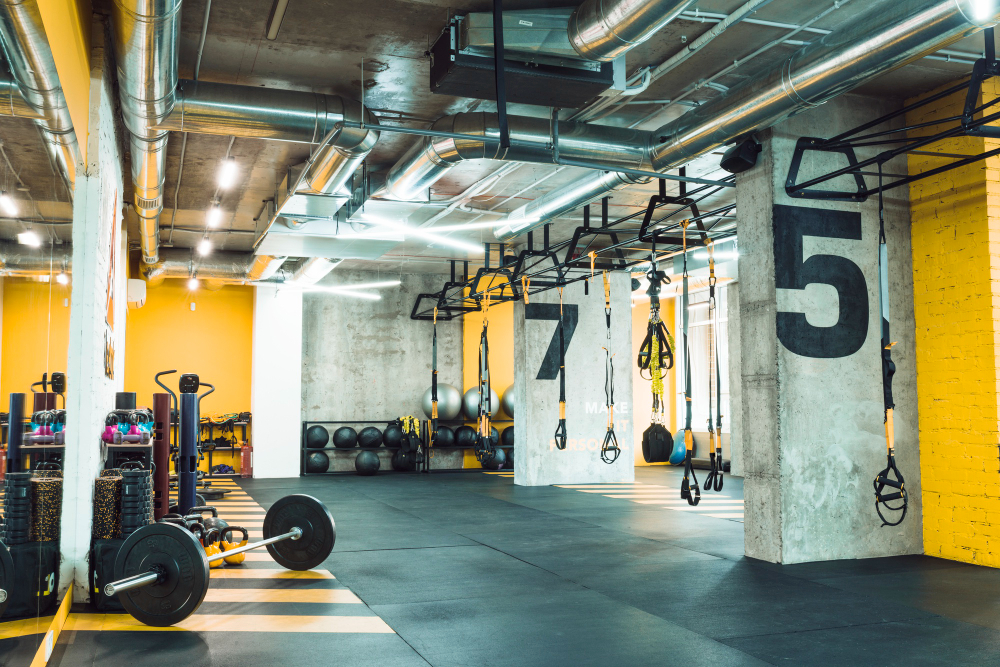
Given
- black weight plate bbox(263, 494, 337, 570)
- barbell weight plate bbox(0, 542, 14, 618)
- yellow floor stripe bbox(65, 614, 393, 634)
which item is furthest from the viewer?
black weight plate bbox(263, 494, 337, 570)

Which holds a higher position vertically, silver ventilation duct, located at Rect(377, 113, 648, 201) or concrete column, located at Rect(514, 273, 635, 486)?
silver ventilation duct, located at Rect(377, 113, 648, 201)

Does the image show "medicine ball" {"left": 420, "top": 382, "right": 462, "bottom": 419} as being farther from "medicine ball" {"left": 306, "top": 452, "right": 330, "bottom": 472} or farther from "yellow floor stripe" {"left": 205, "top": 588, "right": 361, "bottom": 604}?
"yellow floor stripe" {"left": 205, "top": 588, "right": 361, "bottom": 604}

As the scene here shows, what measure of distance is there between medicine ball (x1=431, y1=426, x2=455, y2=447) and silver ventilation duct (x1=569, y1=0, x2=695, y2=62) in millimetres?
9863

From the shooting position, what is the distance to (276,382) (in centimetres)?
1269

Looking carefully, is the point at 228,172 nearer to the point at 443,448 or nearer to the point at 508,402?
the point at 443,448

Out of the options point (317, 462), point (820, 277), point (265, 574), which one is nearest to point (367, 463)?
point (317, 462)

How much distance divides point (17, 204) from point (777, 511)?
4.94m

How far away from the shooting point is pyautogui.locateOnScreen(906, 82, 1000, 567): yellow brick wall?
5.50 metres

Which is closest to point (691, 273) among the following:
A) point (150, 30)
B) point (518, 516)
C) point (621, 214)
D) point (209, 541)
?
point (621, 214)

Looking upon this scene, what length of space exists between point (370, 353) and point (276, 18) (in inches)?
376

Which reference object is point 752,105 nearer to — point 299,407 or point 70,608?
point 70,608

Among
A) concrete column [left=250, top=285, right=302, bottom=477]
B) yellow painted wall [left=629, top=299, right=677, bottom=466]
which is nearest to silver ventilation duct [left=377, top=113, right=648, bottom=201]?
concrete column [left=250, top=285, right=302, bottom=477]

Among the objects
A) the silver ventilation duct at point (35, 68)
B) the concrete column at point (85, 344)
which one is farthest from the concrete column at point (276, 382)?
the silver ventilation duct at point (35, 68)

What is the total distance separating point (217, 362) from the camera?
43.6ft
